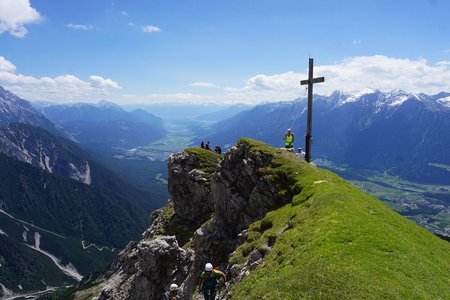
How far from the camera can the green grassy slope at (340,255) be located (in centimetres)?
2112

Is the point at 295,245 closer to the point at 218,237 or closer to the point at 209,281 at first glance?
the point at 209,281

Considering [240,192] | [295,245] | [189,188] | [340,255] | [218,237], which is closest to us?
[340,255]

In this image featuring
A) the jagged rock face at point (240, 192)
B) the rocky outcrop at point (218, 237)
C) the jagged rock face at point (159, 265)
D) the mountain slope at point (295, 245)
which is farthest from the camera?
the jagged rock face at point (159, 265)

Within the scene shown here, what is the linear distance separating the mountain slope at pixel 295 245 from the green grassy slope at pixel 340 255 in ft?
0.22

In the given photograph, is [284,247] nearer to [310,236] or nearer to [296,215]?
[310,236]

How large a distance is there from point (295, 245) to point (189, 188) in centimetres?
5348

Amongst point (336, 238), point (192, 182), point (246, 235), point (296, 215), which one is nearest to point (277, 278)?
point (336, 238)

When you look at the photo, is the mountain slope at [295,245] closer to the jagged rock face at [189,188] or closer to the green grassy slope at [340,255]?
the green grassy slope at [340,255]

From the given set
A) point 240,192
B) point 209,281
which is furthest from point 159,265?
point 209,281

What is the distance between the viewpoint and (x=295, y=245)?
2808cm

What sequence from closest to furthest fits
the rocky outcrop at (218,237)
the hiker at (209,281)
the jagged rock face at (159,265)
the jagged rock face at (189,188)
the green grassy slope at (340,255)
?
the green grassy slope at (340,255)
the hiker at (209,281)
the rocky outcrop at (218,237)
the jagged rock face at (159,265)
the jagged rock face at (189,188)

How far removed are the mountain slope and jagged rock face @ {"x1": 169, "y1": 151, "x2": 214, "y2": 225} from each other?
1405 centimetres

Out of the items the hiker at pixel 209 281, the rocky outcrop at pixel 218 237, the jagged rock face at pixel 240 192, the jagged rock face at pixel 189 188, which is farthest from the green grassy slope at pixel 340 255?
the jagged rock face at pixel 189 188

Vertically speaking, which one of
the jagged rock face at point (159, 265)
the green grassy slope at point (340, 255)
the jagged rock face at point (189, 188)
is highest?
the green grassy slope at point (340, 255)
